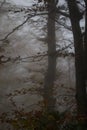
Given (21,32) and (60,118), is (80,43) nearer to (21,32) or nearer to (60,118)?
(60,118)

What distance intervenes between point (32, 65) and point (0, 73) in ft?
21.7

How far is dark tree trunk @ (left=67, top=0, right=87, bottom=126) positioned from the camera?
865cm

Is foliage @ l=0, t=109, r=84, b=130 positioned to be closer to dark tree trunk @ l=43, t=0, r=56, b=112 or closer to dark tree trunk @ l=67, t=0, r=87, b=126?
dark tree trunk @ l=67, t=0, r=87, b=126

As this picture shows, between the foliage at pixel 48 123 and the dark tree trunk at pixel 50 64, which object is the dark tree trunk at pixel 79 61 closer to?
the foliage at pixel 48 123

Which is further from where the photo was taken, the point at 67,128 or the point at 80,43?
the point at 80,43

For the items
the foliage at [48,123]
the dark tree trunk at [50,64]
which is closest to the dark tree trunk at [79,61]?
the foliage at [48,123]

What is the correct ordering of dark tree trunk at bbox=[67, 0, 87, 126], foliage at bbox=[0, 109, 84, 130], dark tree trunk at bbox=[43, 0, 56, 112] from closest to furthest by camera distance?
foliage at bbox=[0, 109, 84, 130], dark tree trunk at bbox=[67, 0, 87, 126], dark tree trunk at bbox=[43, 0, 56, 112]

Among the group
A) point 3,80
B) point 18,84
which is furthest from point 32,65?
point 3,80

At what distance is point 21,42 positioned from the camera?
29.2m

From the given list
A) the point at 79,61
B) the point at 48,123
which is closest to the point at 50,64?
the point at 79,61

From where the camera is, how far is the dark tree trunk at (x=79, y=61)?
865 centimetres

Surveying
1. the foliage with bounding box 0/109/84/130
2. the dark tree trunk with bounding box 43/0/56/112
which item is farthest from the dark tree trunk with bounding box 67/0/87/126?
the dark tree trunk with bounding box 43/0/56/112

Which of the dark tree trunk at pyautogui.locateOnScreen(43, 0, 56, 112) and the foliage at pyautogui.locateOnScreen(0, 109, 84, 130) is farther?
the dark tree trunk at pyautogui.locateOnScreen(43, 0, 56, 112)

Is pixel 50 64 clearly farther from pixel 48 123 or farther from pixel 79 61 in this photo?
pixel 48 123
